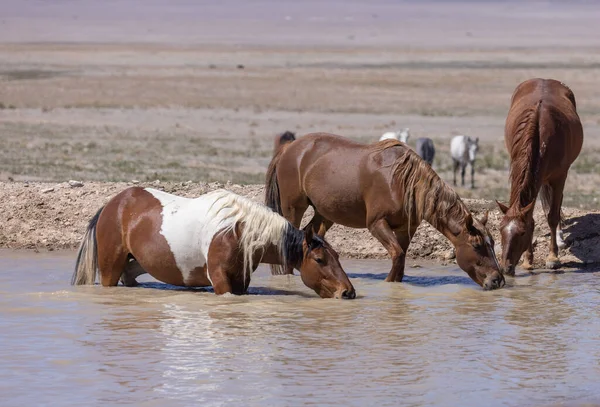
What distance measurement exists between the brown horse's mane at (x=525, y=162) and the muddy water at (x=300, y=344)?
755 millimetres

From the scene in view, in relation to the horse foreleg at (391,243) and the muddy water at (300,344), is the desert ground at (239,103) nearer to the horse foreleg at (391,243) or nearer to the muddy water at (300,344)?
the horse foreleg at (391,243)

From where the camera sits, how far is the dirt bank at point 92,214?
1101 cm

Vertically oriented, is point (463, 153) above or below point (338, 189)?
above

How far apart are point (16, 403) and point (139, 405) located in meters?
0.66

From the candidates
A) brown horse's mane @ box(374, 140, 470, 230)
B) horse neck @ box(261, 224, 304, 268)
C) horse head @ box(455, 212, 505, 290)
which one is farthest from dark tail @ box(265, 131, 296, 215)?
horse head @ box(455, 212, 505, 290)

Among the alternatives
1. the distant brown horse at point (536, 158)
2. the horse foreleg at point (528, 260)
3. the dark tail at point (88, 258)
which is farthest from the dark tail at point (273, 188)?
the horse foreleg at point (528, 260)

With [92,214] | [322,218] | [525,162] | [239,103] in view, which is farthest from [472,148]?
[239,103]

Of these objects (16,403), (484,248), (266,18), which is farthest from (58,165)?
(266,18)

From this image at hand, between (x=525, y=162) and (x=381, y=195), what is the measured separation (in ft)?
4.37

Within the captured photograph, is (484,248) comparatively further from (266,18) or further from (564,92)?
(266,18)

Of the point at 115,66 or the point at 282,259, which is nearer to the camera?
the point at 282,259

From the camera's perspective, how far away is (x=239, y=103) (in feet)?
112

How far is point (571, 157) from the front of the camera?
10.8 meters

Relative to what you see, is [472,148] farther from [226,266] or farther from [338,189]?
[226,266]
